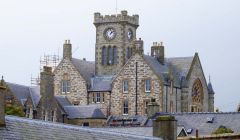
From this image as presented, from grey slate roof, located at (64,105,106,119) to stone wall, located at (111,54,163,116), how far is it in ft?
13.9

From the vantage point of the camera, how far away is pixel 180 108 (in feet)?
354

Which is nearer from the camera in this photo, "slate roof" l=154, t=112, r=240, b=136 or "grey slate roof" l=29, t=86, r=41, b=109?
"slate roof" l=154, t=112, r=240, b=136

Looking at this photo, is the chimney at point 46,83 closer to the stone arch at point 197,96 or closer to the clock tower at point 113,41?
the clock tower at point 113,41

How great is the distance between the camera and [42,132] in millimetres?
36281

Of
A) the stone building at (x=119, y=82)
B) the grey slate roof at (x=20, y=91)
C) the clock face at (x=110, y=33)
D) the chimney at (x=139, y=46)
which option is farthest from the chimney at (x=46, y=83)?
the clock face at (x=110, y=33)

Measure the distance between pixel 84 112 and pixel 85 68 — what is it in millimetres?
13526

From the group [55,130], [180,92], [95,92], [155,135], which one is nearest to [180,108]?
[180,92]

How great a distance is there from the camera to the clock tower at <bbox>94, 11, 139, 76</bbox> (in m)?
113

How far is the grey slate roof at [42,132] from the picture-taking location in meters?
34.4

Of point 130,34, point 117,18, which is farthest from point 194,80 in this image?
Answer: point 117,18

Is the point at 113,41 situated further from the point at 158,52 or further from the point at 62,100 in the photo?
the point at 62,100

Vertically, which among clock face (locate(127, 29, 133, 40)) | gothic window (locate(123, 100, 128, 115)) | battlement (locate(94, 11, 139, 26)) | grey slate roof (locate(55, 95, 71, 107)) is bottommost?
gothic window (locate(123, 100, 128, 115))

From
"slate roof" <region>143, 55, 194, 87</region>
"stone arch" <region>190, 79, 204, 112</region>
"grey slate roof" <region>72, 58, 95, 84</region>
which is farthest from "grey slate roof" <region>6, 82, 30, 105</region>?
"stone arch" <region>190, 79, 204, 112</region>

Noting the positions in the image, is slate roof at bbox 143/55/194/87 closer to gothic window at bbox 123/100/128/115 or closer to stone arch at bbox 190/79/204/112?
stone arch at bbox 190/79/204/112
